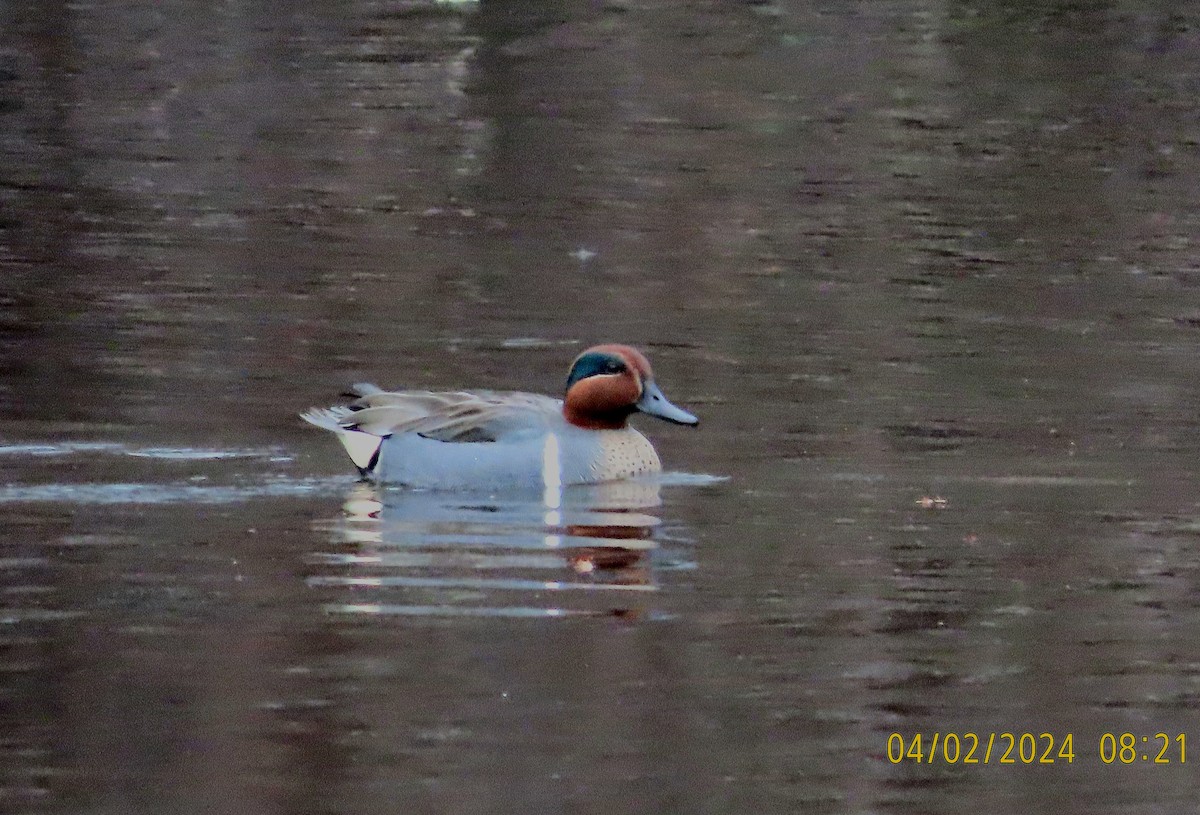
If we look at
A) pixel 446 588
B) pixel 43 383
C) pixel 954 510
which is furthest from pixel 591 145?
pixel 446 588

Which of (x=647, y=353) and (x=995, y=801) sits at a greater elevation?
(x=995, y=801)

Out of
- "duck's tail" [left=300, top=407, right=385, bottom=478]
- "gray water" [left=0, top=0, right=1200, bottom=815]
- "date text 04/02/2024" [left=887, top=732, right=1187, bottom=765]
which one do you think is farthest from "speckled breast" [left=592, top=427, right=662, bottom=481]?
"date text 04/02/2024" [left=887, top=732, right=1187, bottom=765]

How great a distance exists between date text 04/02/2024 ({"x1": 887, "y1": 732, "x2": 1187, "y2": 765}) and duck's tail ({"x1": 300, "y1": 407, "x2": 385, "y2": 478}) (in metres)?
4.27

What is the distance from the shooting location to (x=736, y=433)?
11289mm

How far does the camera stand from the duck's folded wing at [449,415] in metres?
10.5

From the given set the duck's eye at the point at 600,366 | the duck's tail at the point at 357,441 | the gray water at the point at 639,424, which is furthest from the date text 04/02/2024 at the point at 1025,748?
the duck's eye at the point at 600,366

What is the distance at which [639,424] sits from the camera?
1275 cm

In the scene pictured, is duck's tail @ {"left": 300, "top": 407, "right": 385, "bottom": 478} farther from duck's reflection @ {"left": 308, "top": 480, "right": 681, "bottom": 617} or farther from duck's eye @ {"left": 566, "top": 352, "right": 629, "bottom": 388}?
duck's eye @ {"left": 566, "top": 352, "right": 629, "bottom": 388}

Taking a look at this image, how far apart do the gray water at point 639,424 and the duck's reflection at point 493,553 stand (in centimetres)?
3

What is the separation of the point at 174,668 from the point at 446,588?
1303mm

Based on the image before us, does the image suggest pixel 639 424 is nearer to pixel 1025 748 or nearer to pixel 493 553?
pixel 493 553

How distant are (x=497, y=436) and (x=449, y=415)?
0.24m

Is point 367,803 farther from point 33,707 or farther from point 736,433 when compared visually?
point 736,433

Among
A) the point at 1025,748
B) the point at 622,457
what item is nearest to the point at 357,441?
the point at 622,457
